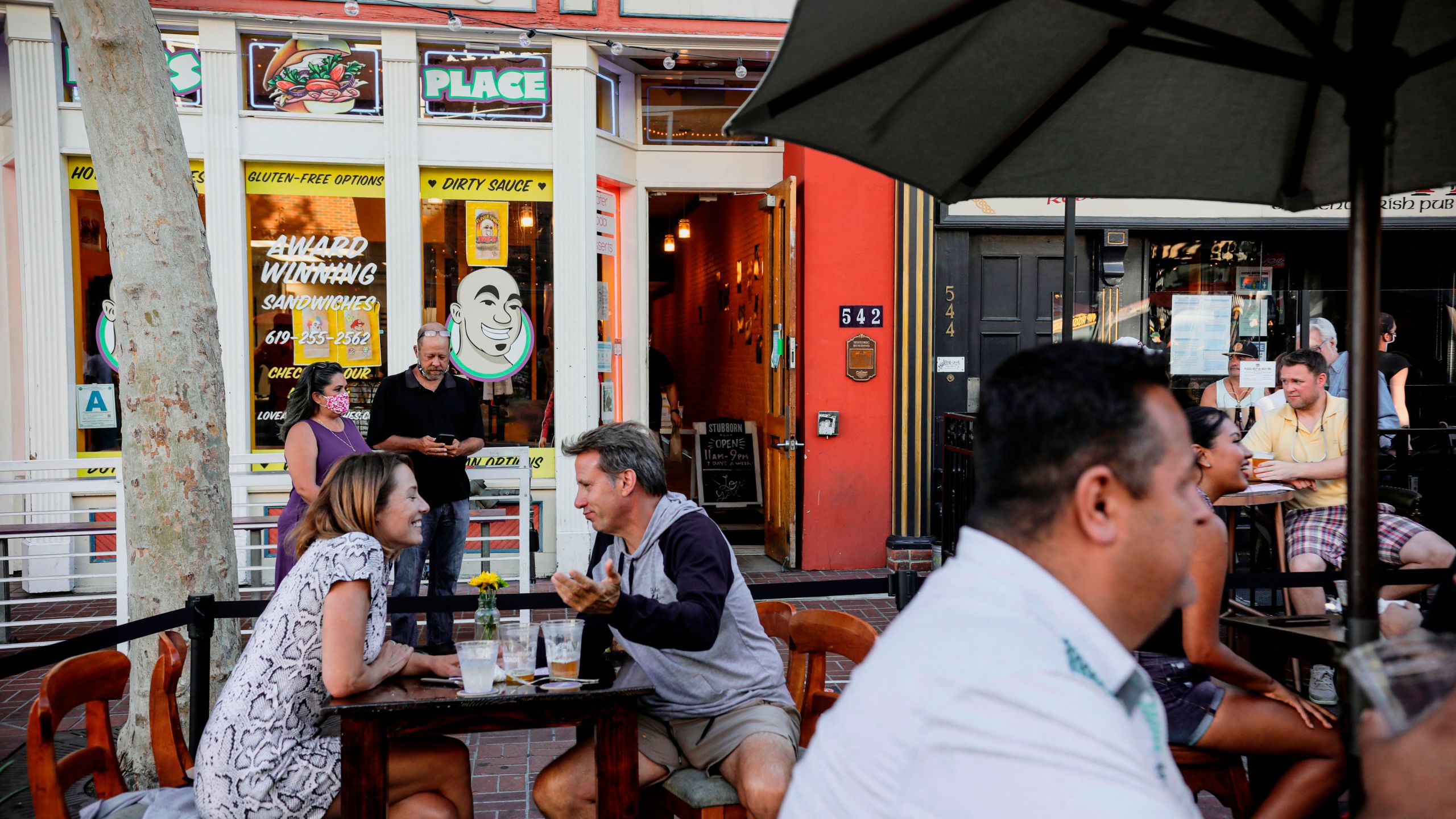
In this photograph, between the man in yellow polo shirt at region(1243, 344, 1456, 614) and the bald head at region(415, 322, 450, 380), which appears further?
the bald head at region(415, 322, 450, 380)

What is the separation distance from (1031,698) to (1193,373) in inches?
344

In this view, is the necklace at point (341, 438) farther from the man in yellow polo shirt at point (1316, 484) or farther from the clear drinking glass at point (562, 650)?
the man in yellow polo shirt at point (1316, 484)

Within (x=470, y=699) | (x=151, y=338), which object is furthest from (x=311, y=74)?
(x=470, y=699)

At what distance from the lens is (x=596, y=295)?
845 centimetres

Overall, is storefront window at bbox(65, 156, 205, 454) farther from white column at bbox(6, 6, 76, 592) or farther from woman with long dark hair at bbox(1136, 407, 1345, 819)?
woman with long dark hair at bbox(1136, 407, 1345, 819)

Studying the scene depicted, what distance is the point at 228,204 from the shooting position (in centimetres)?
786

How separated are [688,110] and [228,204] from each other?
3.81 metres

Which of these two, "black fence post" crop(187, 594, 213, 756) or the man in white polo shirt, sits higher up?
the man in white polo shirt

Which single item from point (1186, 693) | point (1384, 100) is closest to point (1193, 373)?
point (1186, 693)

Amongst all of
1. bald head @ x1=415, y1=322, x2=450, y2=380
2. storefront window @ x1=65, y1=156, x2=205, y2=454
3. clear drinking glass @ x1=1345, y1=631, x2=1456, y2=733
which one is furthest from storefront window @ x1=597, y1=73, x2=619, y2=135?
clear drinking glass @ x1=1345, y1=631, x2=1456, y2=733

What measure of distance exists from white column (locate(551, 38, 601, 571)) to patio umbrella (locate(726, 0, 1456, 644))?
18.4 ft

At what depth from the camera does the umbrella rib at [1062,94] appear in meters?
2.52

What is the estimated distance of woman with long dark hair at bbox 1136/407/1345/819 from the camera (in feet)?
9.19

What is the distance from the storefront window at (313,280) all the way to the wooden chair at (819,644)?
564cm
